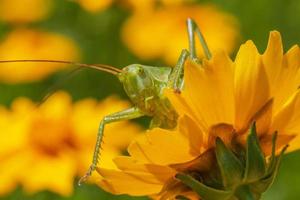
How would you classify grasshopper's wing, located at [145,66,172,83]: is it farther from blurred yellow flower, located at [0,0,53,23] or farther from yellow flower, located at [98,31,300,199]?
blurred yellow flower, located at [0,0,53,23]

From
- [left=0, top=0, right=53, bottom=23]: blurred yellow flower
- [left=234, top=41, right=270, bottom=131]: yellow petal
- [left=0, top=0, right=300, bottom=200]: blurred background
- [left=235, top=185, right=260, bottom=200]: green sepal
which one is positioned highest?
[left=0, top=0, right=53, bottom=23]: blurred yellow flower

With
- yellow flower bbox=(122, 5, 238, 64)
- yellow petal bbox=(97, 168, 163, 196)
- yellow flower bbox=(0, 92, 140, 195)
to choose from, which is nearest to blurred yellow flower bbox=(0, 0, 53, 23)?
yellow flower bbox=(122, 5, 238, 64)

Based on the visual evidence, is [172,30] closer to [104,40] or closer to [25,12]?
[104,40]

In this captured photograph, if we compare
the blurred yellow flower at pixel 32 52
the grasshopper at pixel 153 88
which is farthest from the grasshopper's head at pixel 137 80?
the blurred yellow flower at pixel 32 52

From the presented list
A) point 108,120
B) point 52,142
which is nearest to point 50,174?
point 52,142

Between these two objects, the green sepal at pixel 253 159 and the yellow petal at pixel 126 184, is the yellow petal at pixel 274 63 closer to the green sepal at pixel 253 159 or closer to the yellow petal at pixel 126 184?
the green sepal at pixel 253 159

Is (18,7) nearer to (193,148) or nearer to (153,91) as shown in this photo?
(153,91)
